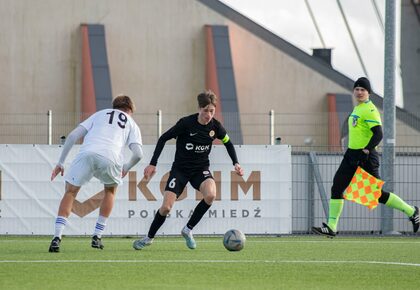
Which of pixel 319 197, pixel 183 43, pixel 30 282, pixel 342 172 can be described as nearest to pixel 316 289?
pixel 30 282

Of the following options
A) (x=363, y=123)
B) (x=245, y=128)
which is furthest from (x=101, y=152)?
(x=245, y=128)

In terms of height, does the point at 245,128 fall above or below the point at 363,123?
above

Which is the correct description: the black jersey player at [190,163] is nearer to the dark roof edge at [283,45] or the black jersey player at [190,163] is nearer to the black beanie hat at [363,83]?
the black beanie hat at [363,83]

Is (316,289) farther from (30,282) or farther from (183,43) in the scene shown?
(183,43)

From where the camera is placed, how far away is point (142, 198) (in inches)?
722

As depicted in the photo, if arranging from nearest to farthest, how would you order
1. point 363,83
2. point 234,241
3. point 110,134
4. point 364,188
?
point 110,134 < point 234,241 < point 363,83 < point 364,188

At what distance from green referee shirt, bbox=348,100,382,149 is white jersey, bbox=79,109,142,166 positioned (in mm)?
3276

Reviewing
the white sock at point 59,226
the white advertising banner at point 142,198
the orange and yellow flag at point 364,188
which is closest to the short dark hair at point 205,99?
the white sock at point 59,226

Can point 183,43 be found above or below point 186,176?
above

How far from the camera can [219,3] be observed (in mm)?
38188

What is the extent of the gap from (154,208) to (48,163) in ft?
5.62

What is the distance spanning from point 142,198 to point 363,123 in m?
4.13

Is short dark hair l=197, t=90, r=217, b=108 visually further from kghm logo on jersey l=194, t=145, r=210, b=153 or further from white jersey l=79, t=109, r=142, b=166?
white jersey l=79, t=109, r=142, b=166

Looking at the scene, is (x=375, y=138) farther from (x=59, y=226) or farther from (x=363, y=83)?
(x=59, y=226)
